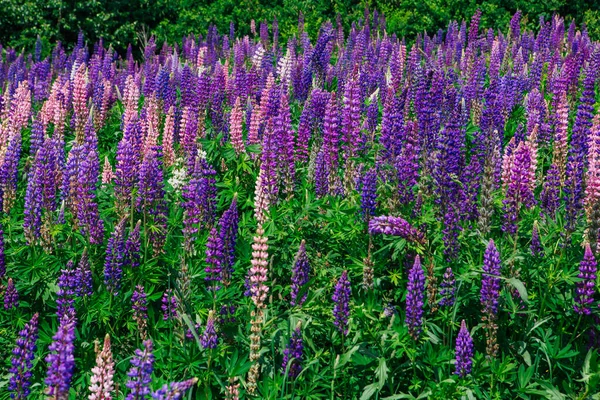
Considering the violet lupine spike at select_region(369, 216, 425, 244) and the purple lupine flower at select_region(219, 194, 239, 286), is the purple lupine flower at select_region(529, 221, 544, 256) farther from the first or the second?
the purple lupine flower at select_region(219, 194, 239, 286)

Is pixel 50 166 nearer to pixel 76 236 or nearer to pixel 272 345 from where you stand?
pixel 76 236

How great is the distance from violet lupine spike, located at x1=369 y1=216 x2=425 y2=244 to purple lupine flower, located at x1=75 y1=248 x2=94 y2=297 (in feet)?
5.11

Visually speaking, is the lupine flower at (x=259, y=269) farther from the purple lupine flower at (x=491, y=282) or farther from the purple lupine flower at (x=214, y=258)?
the purple lupine flower at (x=491, y=282)

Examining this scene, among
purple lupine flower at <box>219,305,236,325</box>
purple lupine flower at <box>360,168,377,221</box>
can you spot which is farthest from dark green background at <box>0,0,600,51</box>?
purple lupine flower at <box>219,305,236,325</box>

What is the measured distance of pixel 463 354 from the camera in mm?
3939

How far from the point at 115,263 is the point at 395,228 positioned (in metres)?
1.60

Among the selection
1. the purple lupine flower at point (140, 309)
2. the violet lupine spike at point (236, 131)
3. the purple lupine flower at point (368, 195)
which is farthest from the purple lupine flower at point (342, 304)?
the violet lupine spike at point (236, 131)

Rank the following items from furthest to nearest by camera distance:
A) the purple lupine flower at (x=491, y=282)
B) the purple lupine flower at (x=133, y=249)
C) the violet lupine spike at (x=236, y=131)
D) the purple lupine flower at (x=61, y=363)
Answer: the violet lupine spike at (x=236, y=131)
the purple lupine flower at (x=133, y=249)
the purple lupine flower at (x=491, y=282)
the purple lupine flower at (x=61, y=363)

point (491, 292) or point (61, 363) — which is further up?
point (61, 363)

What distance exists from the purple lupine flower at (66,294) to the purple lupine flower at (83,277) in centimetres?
3

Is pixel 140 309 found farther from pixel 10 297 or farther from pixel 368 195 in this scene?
pixel 368 195

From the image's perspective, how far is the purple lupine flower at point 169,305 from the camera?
4434 mm

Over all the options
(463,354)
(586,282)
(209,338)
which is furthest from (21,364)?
(586,282)

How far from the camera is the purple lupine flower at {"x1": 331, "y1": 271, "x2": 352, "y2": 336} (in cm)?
399
